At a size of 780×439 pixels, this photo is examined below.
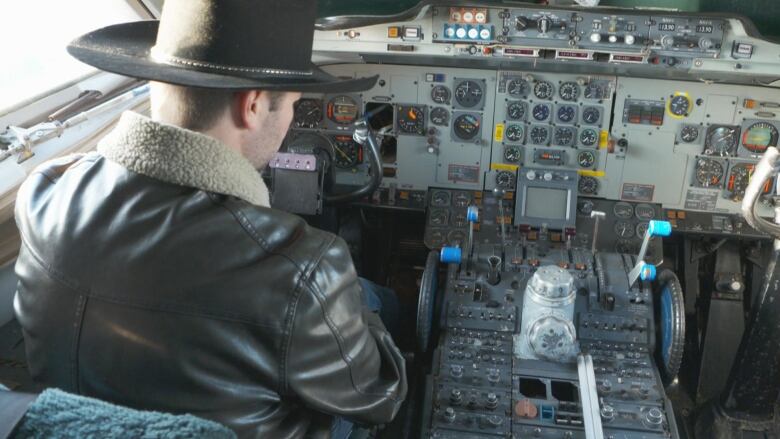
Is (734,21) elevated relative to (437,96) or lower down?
elevated

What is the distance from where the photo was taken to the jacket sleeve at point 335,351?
159cm

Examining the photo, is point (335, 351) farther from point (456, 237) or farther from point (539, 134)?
point (539, 134)

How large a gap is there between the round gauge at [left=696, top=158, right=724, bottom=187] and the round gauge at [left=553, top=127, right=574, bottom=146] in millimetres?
839

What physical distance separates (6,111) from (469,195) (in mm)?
2901

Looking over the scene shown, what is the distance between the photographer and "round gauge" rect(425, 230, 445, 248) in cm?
490

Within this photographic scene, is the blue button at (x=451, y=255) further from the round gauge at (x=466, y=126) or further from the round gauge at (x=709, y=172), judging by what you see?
the round gauge at (x=709, y=172)

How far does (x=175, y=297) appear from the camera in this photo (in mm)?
1492

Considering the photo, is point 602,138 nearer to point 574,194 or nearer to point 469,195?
point 574,194

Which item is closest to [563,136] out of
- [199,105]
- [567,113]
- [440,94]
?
[567,113]

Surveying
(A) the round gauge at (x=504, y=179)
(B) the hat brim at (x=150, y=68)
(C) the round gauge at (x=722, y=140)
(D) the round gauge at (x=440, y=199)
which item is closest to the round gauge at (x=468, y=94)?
(A) the round gauge at (x=504, y=179)

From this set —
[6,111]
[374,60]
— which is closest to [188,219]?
[6,111]

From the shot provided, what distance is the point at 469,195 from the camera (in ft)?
16.7

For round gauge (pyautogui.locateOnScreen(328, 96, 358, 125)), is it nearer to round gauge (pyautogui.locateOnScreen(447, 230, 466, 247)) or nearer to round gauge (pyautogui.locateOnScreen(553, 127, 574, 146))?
round gauge (pyautogui.locateOnScreen(447, 230, 466, 247))

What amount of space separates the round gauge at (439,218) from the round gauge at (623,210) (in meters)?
1.14
